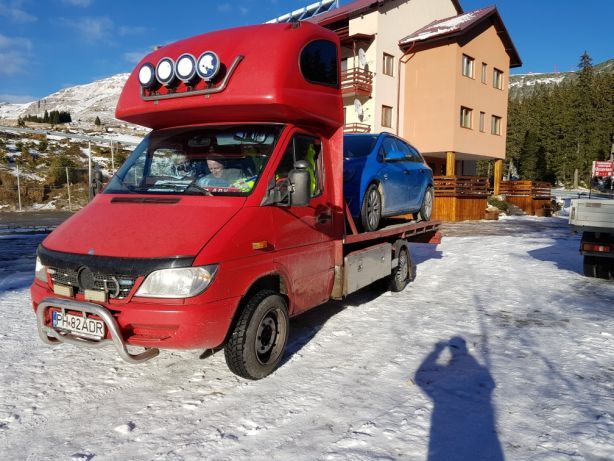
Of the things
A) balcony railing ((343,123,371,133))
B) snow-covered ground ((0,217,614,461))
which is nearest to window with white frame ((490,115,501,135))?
balcony railing ((343,123,371,133))

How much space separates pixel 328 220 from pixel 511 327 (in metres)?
2.68

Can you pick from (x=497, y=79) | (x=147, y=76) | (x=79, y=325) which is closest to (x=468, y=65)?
(x=497, y=79)

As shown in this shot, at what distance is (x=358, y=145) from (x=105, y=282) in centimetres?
458

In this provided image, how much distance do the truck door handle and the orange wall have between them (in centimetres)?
2211

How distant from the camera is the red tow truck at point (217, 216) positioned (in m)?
3.24

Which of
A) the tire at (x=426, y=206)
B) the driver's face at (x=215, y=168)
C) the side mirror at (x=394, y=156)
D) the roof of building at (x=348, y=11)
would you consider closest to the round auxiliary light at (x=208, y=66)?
the driver's face at (x=215, y=168)

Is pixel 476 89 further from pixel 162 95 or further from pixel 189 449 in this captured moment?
pixel 189 449

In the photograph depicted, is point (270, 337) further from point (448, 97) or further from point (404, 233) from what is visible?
point (448, 97)

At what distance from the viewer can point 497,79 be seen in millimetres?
29969

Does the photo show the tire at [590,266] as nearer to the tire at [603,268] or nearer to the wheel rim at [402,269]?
the tire at [603,268]

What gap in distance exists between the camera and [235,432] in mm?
3096

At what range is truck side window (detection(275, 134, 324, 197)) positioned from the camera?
13.8 ft

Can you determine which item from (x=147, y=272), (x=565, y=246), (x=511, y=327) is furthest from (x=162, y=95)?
(x=565, y=246)

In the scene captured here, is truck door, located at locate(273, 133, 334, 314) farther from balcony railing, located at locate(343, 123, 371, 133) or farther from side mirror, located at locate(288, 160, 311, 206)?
balcony railing, located at locate(343, 123, 371, 133)
